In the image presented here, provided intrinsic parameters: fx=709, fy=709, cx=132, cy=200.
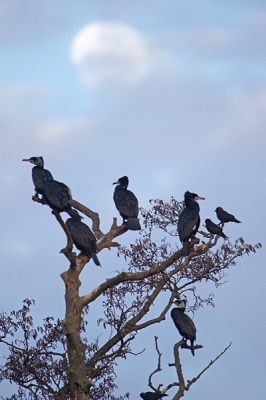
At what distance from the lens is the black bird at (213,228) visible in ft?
59.2

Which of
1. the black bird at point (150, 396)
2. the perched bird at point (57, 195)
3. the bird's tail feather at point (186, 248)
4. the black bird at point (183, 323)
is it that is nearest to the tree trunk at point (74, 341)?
the perched bird at point (57, 195)

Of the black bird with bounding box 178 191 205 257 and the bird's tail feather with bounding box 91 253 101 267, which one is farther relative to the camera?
the bird's tail feather with bounding box 91 253 101 267

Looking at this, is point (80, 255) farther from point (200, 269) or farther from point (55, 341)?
point (200, 269)

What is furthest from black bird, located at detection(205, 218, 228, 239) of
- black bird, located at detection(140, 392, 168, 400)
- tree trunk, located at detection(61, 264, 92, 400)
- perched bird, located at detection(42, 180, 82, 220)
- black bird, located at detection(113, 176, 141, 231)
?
tree trunk, located at detection(61, 264, 92, 400)

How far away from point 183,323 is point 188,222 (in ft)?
8.36

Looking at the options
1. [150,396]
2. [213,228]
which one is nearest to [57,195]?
[150,396]

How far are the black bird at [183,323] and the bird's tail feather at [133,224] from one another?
86.5 inches

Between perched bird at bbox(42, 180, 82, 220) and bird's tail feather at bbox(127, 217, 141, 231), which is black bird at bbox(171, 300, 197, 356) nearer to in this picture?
bird's tail feather at bbox(127, 217, 141, 231)

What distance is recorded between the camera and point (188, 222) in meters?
14.2

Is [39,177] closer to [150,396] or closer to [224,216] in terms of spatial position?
[150,396]

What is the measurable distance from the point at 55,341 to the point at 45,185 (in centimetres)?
406

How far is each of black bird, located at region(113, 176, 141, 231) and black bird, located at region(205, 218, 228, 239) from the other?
2.77 meters

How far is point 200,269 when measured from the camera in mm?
17750

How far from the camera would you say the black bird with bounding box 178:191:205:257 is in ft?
45.9
